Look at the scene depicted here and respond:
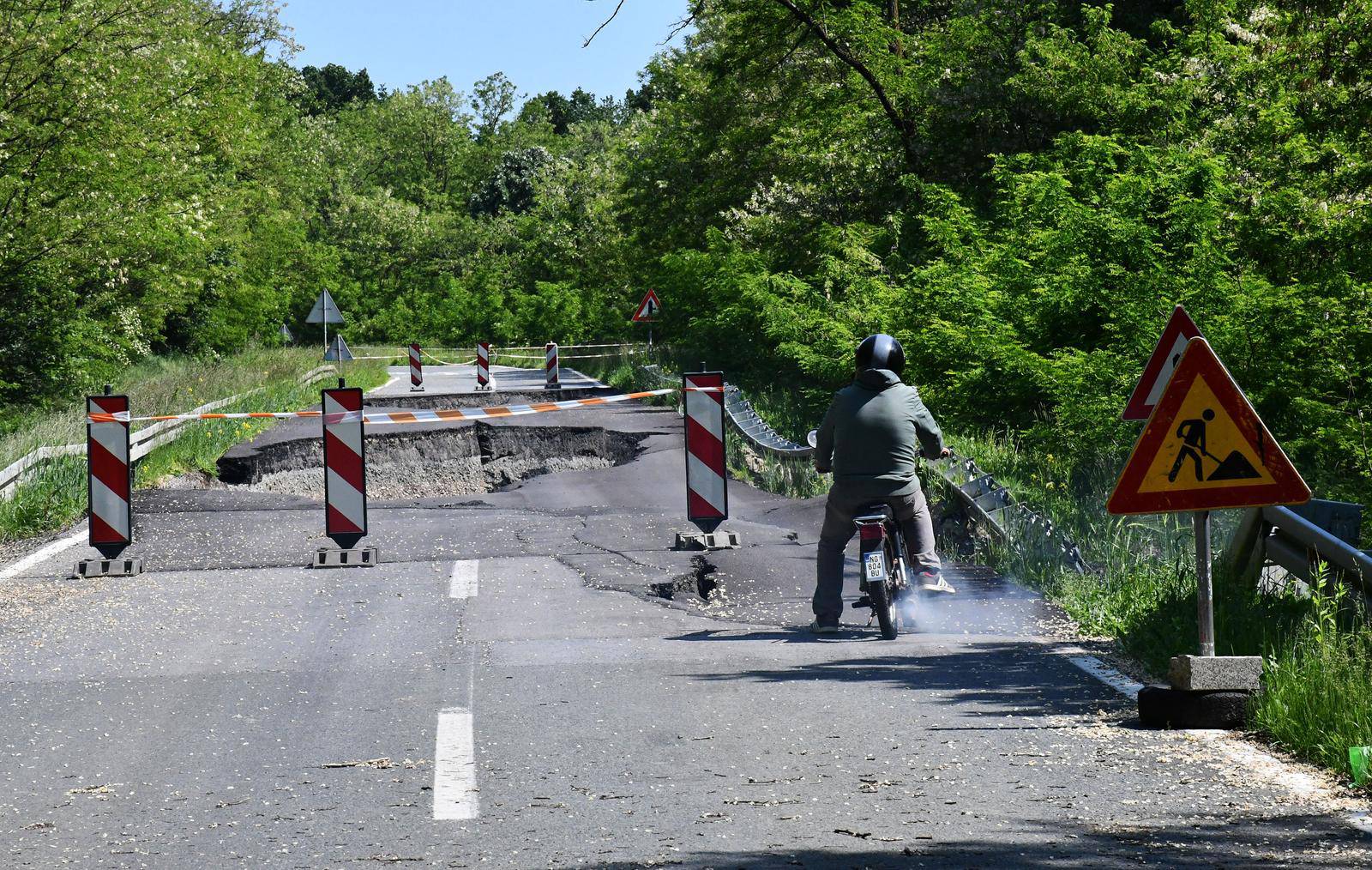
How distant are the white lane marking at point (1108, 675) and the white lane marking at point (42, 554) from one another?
8.13m

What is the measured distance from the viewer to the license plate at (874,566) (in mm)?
8430

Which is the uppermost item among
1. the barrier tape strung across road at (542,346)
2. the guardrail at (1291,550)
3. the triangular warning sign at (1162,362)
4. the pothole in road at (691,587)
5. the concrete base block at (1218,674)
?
the triangular warning sign at (1162,362)

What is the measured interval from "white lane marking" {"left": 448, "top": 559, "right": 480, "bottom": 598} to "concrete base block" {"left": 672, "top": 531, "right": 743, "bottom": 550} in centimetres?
174

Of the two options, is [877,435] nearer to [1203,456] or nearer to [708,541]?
[1203,456]

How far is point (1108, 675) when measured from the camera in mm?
7398

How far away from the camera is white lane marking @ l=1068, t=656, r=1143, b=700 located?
7059 mm

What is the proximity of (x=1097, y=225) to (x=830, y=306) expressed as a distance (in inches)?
441

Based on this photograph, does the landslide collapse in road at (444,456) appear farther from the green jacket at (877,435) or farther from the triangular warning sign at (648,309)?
the triangular warning sign at (648,309)

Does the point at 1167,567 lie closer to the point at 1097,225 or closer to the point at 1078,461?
the point at 1078,461

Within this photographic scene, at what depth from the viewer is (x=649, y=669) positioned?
772 centimetres

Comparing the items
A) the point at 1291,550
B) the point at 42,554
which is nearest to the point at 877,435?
the point at 1291,550

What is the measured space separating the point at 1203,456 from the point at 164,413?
2190 cm

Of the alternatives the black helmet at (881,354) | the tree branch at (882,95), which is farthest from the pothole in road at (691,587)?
the tree branch at (882,95)

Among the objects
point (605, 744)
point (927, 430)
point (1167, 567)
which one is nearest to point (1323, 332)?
point (1167, 567)
